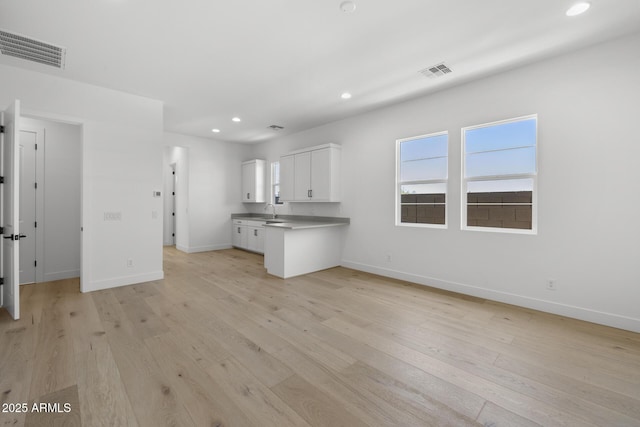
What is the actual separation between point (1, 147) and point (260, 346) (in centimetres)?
363

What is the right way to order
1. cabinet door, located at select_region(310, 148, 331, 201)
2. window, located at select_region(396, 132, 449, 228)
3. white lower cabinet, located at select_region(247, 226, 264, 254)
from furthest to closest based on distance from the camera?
white lower cabinet, located at select_region(247, 226, 264, 254)
cabinet door, located at select_region(310, 148, 331, 201)
window, located at select_region(396, 132, 449, 228)

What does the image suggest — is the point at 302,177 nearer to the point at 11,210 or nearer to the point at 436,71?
the point at 436,71

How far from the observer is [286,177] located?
20.0 feet

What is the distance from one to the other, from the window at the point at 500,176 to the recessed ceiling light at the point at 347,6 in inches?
91.3

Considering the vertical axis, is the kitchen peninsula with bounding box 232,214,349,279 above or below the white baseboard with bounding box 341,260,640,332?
above

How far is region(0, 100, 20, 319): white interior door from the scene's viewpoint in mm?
2793

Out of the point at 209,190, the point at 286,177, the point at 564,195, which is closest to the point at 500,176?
the point at 564,195

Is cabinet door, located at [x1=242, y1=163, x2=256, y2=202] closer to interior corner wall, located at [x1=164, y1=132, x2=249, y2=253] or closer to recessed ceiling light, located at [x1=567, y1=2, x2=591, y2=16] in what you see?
interior corner wall, located at [x1=164, y1=132, x2=249, y2=253]

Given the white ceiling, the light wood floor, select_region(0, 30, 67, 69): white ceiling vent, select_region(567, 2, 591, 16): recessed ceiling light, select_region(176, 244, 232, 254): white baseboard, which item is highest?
the white ceiling

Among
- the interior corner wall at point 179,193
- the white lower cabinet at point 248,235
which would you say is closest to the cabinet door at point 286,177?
the white lower cabinet at point 248,235

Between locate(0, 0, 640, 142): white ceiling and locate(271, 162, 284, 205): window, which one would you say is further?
locate(271, 162, 284, 205): window

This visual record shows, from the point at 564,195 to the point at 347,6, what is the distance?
9.71 feet

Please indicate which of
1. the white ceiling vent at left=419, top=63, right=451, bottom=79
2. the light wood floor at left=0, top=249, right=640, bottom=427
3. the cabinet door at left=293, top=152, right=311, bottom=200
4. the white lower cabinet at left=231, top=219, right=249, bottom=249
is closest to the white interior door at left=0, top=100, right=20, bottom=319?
the light wood floor at left=0, top=249, right=640, bottom=427

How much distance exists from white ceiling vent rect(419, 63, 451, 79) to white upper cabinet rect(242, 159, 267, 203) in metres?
4.76
